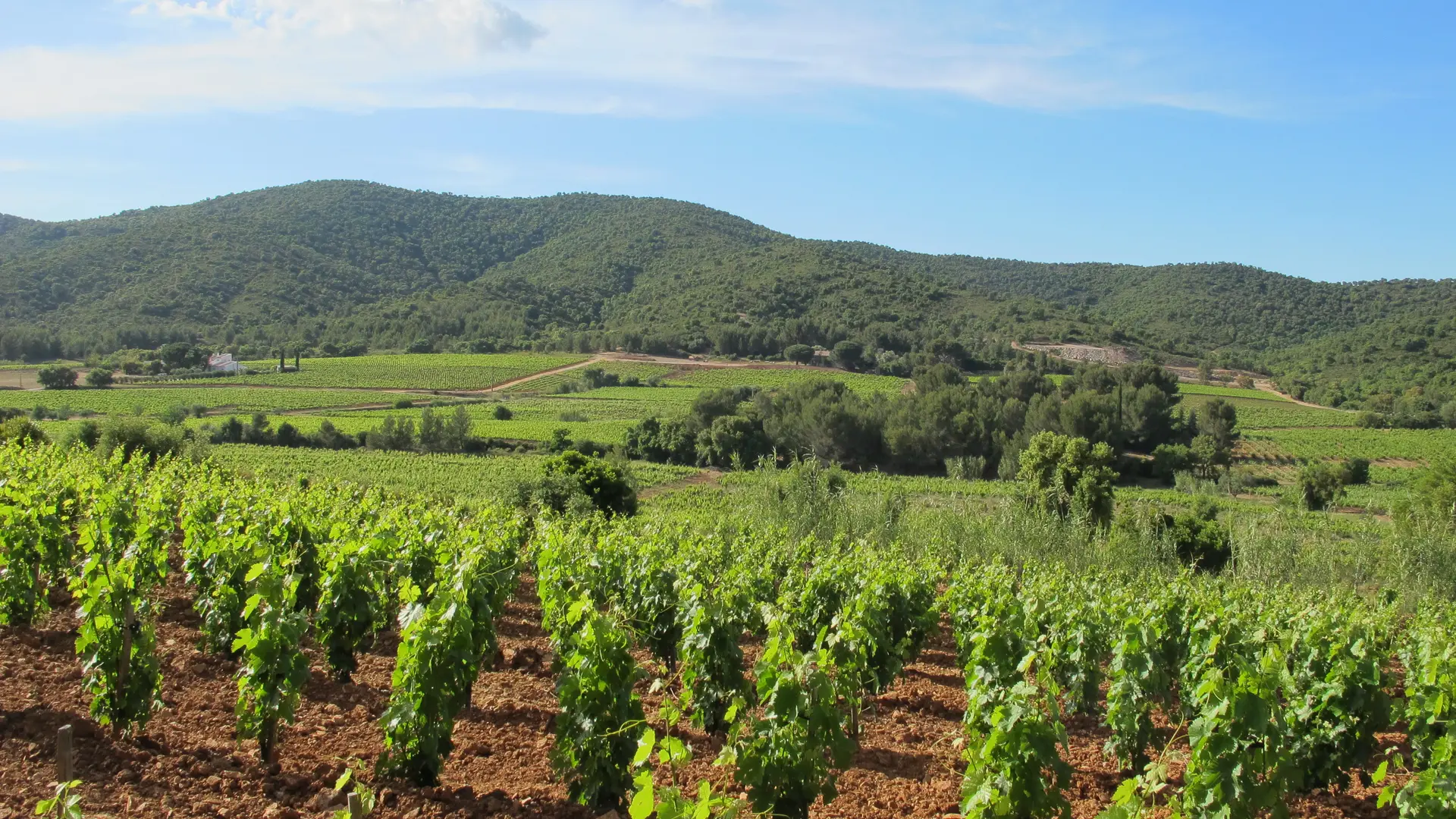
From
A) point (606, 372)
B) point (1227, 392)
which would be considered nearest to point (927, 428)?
point (606, 372)

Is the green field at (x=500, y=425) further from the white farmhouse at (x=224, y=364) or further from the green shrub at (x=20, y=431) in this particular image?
the white farmhouse at (x=224, y=364)

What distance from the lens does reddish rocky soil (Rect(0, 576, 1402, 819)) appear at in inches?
225

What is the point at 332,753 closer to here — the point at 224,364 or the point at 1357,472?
the point at 1357,472

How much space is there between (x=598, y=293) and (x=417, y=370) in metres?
38.1

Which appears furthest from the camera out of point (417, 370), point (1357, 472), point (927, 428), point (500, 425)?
point (417, 370)

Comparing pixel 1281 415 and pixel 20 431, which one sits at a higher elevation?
pixel 20 431

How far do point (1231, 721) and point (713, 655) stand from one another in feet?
13.1

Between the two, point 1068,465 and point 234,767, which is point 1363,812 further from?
point 1068,465

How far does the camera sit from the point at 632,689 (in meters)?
7.31

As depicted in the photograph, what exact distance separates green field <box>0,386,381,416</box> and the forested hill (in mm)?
18095

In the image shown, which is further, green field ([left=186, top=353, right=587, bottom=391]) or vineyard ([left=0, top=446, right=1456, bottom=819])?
green field ([left=186, top=353, right=587, bottom=391])

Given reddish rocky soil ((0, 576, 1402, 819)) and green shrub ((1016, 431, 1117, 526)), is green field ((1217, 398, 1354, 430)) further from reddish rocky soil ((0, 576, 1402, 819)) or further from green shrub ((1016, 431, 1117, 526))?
reddish rocky soil ((0, 576, 1402, 819))

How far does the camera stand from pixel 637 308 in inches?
4072

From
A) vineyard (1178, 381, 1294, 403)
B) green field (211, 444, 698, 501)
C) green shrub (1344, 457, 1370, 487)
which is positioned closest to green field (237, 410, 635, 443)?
green field (211, 444, 698, 501)
